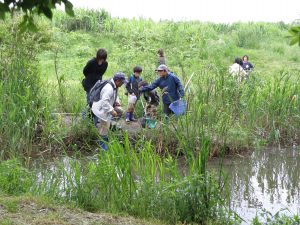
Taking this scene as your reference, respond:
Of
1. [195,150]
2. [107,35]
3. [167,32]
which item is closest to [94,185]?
[195,150]

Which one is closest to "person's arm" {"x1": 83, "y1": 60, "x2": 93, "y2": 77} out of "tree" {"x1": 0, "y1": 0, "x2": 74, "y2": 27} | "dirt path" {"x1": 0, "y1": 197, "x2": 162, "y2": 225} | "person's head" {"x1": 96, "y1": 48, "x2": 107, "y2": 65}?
"person's head" {"x1": 96, "y1": 48, "x2": 107, "y2": 65}

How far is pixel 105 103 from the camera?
9.20m

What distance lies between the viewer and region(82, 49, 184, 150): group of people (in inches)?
364

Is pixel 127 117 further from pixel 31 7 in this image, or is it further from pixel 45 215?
pixel 31 7

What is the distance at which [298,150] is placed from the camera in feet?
37.4

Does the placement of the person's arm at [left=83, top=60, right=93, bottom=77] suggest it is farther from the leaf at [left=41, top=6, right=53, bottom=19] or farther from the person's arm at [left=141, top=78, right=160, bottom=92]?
the leaf at [left=41, top=6, right=53, bottom=19]

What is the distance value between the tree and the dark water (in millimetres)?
4308

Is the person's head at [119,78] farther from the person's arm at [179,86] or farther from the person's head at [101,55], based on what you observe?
the person's arm at [179,86]

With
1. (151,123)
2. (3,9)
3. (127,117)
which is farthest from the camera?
(127,117)

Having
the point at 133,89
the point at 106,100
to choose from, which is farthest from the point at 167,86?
the point at 106,100

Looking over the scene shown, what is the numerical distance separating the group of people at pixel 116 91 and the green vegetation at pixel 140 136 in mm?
385

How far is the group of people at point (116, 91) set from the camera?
30.3 ft

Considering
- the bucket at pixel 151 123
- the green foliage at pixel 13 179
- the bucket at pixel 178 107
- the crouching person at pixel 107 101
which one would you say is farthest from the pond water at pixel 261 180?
the bucket at pixel 151 123

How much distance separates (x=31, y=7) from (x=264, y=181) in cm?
663
